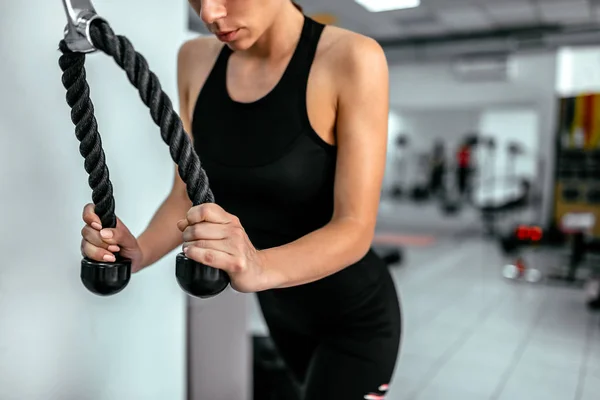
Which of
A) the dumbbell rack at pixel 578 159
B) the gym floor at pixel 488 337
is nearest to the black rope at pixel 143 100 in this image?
the gym floor at pixel 488 337

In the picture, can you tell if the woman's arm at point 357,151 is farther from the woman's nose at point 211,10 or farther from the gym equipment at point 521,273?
the gym equipment at point 521,273

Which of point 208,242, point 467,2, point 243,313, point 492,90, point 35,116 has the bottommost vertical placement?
point 243,313

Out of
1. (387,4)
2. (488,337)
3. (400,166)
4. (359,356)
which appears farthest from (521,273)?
(359,356)

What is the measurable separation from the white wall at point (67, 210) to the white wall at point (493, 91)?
742 cm

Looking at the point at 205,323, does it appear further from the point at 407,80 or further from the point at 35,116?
the point at 407,80

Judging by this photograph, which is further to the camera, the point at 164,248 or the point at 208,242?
the point at 164,248

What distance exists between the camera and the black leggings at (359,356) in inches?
37.5

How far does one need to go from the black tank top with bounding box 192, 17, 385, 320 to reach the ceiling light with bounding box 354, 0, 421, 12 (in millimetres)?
5561

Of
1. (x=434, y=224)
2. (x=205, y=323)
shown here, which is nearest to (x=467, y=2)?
(x=434, y=224)

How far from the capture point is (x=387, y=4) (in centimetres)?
618

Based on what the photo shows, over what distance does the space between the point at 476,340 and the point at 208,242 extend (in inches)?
132

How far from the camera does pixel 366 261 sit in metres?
1.02

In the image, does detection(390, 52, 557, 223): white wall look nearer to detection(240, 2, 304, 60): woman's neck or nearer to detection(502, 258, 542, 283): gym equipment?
detection(502, 258, 542, 283): gym equipment

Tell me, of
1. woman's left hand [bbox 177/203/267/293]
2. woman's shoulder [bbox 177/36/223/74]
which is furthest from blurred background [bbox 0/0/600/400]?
woman's left hand [bbox 177/203/267/293]
